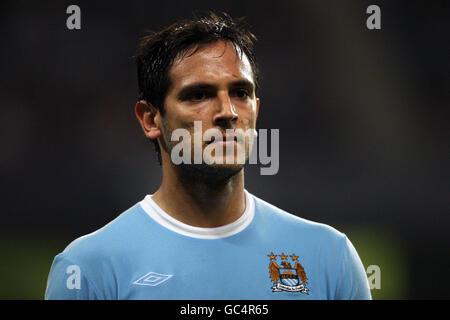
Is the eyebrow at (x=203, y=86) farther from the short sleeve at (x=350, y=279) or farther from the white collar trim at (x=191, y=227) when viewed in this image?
the short sleeve at (x=350, y=279)

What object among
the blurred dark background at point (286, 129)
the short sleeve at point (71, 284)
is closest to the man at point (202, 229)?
the short sleeve at point (71, 284)

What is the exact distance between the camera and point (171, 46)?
100 inches

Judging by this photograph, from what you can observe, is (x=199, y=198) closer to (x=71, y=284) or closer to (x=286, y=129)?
(x=71, y=284)

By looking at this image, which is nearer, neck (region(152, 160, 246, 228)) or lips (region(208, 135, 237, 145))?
lips (region(208, 135, 237, 145))

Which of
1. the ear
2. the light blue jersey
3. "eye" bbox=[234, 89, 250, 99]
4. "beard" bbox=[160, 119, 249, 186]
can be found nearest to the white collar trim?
the light blue jersey

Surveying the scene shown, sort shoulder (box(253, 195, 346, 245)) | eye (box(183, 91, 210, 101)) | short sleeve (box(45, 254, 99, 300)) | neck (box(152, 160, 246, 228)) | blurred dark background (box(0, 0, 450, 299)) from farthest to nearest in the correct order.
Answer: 1. blurred dark background (box(0, 0, 450, 299))
2. shoulder (box(253, 195, 346, 245))
3. neck (box(152, 160, 246, 228))
4. eye (box(183, 91, 210, 101))
5. short sleeve (box(45, 254, 99, 300))

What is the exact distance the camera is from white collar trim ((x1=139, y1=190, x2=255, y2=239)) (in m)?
2.52

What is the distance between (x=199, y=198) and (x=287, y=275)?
56cm

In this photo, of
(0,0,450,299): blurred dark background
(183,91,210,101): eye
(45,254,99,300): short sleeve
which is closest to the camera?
(45,254,99,300): short sleeve

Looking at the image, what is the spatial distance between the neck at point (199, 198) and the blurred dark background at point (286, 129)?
277cm

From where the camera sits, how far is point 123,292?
91.7 inches

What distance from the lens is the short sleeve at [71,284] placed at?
230 centimetres

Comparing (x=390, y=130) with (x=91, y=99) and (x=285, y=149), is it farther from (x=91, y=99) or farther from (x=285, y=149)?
(x=91, y=99)

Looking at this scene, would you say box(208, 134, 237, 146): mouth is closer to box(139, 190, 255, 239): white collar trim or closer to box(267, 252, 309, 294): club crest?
box(139, 190, 255, 239): white collar trim
